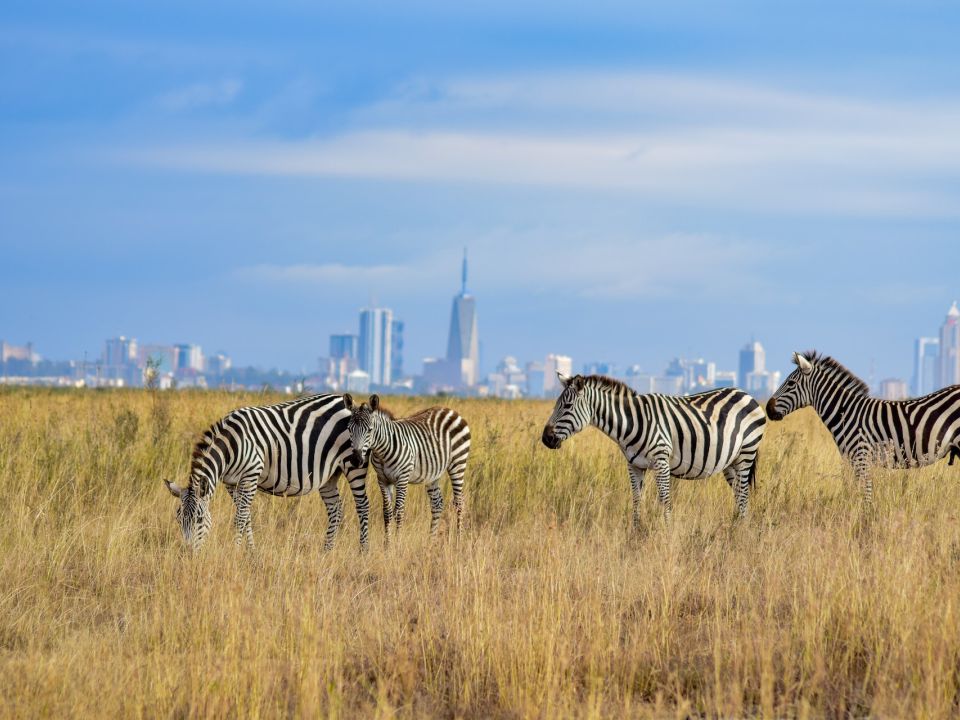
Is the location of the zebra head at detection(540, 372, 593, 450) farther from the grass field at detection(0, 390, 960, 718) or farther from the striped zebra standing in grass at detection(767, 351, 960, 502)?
the striped zebra standing in grass at detection(767, 351, 960, 502)

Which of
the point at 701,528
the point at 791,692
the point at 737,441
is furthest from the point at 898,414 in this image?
the point at 791,692

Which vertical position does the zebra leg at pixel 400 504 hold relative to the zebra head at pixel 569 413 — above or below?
below

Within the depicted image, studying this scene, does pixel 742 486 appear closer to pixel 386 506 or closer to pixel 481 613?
pixel 386 506

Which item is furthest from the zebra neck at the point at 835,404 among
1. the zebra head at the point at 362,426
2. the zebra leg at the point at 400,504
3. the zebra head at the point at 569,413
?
the zebra head at the point at 362,426

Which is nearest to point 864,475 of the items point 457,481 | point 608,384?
point 608,384

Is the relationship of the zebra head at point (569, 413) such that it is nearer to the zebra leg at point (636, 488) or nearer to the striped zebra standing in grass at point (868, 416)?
the zebra leg at point (636, 488)

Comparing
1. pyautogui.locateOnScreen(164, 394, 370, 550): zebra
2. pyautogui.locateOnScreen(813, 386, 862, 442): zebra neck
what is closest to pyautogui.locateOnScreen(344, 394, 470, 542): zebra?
pyautogui.locateOnScreen(164, 394, 370, 550): zebra

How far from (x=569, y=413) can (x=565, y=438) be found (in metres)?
0.27

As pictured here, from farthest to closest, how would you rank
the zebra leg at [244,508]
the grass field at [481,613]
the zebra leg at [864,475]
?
the zebra leg at [864,475] < the zebra leg at [244,508] < the grass field at [481,613]

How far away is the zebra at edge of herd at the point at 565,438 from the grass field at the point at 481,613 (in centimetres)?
40

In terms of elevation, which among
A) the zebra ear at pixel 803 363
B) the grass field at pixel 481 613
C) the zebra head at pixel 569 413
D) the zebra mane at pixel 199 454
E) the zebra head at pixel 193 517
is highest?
the zebra ear at pixel 803 363

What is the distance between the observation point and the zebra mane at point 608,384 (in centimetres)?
1144

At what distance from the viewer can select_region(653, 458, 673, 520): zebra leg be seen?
1103 cm

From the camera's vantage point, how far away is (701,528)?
11055 mm
